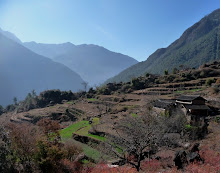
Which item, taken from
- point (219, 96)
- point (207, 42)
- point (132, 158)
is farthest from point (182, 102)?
point (207, 42)

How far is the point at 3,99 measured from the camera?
19950cm

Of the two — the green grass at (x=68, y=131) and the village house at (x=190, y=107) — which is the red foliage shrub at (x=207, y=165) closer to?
the village house at (x=190, y=107)

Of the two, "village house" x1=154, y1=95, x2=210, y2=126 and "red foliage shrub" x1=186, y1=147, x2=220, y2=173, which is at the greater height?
"village house" x1=154, y1=95, x2=210, y2=126

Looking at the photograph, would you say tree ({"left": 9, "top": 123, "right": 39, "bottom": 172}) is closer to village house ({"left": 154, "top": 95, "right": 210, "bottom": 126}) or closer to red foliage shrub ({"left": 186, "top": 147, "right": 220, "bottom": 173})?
red foliage shrub ({"left": 186, "top": 147, "right": 220, "bottom": 173})

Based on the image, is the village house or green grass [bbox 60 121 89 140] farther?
green grass [bbox 60 121 89 140]

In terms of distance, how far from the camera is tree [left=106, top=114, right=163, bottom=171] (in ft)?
42.7

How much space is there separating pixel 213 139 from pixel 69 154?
1836 cm

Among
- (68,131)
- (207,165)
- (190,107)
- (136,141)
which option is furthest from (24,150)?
(190,107)

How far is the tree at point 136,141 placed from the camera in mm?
13022

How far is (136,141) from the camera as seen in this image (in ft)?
43.5

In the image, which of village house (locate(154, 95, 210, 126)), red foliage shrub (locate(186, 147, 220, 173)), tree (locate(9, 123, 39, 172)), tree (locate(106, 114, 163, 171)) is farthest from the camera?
village house (locate(154, 95, 210, 126))

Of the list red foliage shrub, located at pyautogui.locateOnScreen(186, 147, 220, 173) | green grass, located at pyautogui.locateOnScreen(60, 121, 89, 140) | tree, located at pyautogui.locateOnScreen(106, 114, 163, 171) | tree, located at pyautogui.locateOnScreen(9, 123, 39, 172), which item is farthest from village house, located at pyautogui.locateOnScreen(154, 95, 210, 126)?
tree, located at pyautogui.locateOnScreen(9, 123, 39, 172)

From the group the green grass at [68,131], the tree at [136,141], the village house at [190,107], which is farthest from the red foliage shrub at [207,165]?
the green grass at [68,131]

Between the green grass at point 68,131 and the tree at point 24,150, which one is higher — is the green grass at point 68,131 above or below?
below
